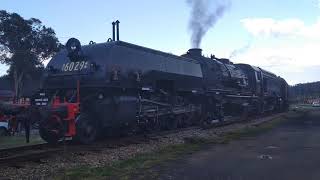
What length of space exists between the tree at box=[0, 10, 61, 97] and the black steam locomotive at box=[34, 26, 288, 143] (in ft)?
107

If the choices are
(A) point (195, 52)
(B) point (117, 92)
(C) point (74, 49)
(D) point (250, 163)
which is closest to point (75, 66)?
(C) point (74, 49)

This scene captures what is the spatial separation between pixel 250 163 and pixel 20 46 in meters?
45.5

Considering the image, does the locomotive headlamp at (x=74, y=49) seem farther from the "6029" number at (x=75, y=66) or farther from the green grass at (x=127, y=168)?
the green grass at (x=127, y=168)

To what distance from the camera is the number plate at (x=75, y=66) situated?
591 inches

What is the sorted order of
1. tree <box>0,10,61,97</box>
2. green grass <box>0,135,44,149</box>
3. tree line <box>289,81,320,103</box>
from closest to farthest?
1. green grass <box>0,135,44,149</box>
2. tree <box>0,10,61,97</box>
3. tree line <box>289,81,320,103</box>

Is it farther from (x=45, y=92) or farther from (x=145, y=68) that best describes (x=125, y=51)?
(x=45, y=92)

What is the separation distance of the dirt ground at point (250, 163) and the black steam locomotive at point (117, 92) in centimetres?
361

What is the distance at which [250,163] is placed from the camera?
10.4 m

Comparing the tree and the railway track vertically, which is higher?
the tree

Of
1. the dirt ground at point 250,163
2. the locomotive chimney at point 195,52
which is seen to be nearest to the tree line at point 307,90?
the locomotive chimney at point 195,52

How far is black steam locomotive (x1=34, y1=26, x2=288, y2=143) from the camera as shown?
13742 millimetres

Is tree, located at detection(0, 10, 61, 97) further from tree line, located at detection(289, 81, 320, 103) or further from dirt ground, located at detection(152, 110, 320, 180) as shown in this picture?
tree line, located at detection(289, 81, 320, 103)

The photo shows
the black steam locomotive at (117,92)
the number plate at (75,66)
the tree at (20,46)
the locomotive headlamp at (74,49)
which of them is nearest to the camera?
the black steam locomotive at (117,92)

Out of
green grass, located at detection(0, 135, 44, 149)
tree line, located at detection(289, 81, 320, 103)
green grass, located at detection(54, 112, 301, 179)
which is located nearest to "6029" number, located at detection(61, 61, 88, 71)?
green grass, located at detection(0, 135, 44, 149)
